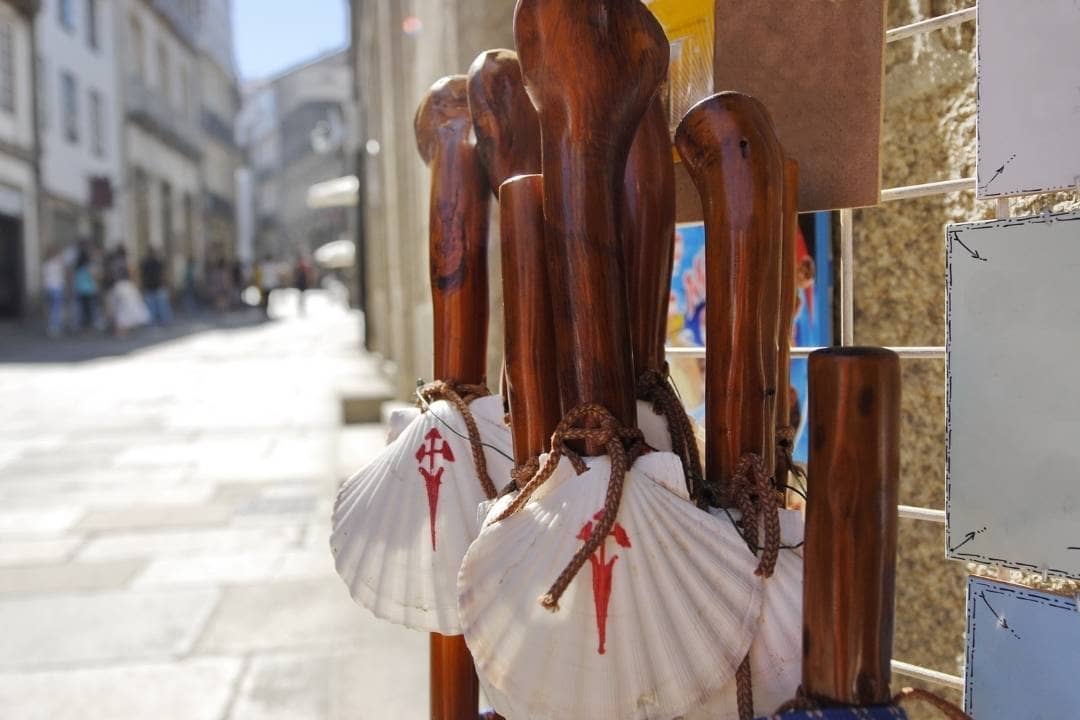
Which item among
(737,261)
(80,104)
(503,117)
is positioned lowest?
(737,261)

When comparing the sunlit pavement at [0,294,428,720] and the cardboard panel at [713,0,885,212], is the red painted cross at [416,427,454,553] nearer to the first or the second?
the cardboard panel at [713,0,885,212]

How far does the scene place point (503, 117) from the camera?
2.27 feet

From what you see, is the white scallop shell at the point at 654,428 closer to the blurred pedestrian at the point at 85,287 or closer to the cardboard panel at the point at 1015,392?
the cardboard panel at the point at 1015,392

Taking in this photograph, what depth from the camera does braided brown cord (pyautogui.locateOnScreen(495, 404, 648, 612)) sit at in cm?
51

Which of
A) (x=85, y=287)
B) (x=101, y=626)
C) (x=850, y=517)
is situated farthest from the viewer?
(x=85, y=287)

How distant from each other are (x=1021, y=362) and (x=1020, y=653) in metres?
0.24

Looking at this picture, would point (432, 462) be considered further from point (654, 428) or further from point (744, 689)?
point (744, 689)

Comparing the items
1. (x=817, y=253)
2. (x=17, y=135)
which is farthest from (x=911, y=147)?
(x=17, y=135)

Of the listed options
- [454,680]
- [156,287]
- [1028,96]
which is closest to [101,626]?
[454,680]

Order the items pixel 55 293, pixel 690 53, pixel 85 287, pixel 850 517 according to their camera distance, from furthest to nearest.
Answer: pixel 85 287
pixel 55 293
pixel 690 53
pixel 850 517

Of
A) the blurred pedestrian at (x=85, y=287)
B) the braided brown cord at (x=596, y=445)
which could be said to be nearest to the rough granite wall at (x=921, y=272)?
the braided brown cord at (x=596, y=445)

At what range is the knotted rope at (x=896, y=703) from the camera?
0.52 meters

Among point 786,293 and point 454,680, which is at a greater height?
point 786,293

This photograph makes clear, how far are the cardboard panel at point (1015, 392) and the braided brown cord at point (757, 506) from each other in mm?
219
